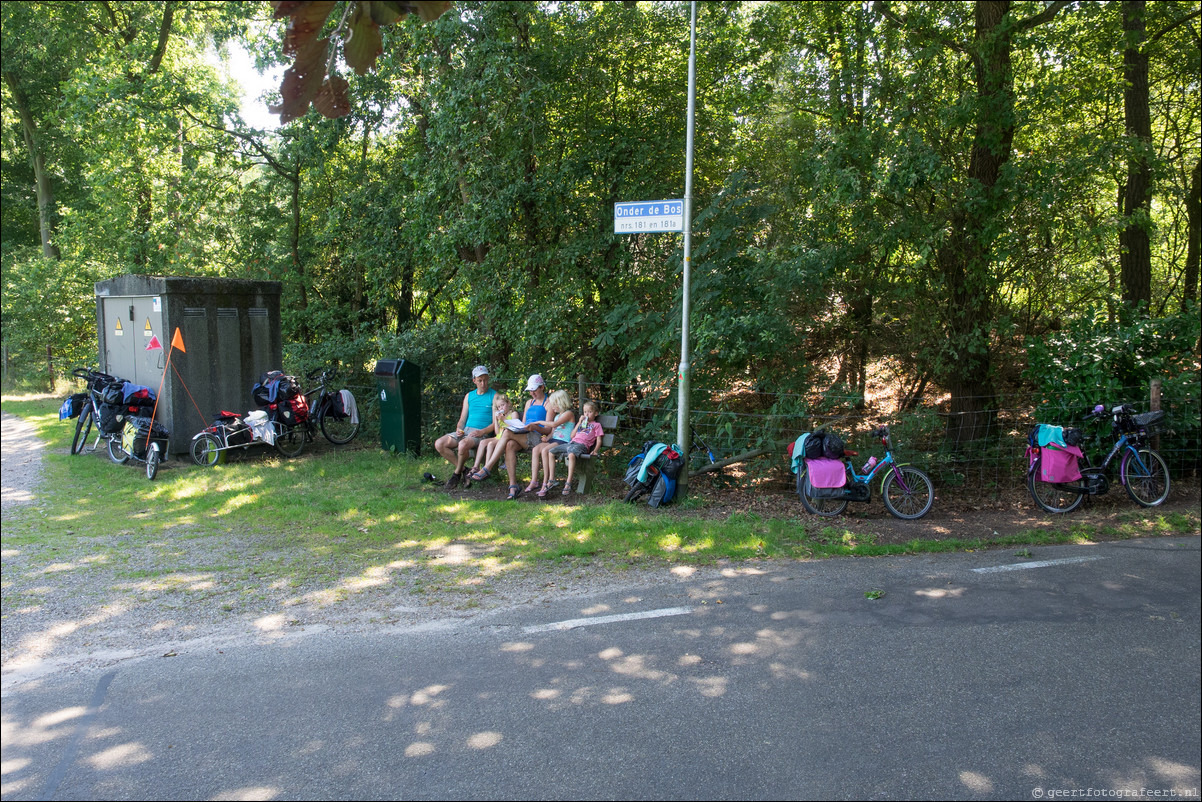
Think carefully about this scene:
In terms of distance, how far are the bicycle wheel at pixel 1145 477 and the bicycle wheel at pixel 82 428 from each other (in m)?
11.5

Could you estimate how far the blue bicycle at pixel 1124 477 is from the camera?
8.14m

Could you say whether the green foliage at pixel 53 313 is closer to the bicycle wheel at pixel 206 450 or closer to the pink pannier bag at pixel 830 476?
the bicycle wheel at pixel 206 450

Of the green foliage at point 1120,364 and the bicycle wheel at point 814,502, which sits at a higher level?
the green foliage at point 1120,364

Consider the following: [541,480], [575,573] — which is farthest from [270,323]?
[575,573]

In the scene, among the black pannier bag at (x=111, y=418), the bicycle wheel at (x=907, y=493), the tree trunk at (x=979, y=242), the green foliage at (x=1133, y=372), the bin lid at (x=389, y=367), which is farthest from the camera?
the bin lid at (x=389, y=367)

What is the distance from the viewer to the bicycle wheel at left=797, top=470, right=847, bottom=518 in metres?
7.93

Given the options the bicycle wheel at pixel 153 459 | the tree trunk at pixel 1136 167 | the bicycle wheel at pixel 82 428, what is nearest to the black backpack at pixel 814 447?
the tree trunk at pixel 1136 167

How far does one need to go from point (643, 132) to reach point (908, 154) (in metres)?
3.61

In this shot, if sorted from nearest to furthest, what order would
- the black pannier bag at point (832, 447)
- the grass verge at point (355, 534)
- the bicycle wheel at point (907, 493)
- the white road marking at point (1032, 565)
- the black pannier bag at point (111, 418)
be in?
the grass verge at point (355, 534)
the white road marking at point (1032, 565)
the black pannier bag at point (832, 447)
the bicycle wheel at point (907, 493)
the black pannier bag at point (111, 418)

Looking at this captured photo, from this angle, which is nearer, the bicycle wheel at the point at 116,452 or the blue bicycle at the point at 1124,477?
the blue bicycle at the point at 1124,477

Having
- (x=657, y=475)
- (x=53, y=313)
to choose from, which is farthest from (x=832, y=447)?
(x=53, y=313)

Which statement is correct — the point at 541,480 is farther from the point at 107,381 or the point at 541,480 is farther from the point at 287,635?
the point at 107,381

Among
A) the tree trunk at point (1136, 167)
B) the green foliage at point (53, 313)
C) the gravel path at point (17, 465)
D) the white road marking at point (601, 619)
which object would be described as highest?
the tree trunk at point (1136, 167)

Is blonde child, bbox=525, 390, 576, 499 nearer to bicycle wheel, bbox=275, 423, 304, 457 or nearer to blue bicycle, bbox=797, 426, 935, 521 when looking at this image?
blue bicycle, bbox=797, 426, 935, 521
